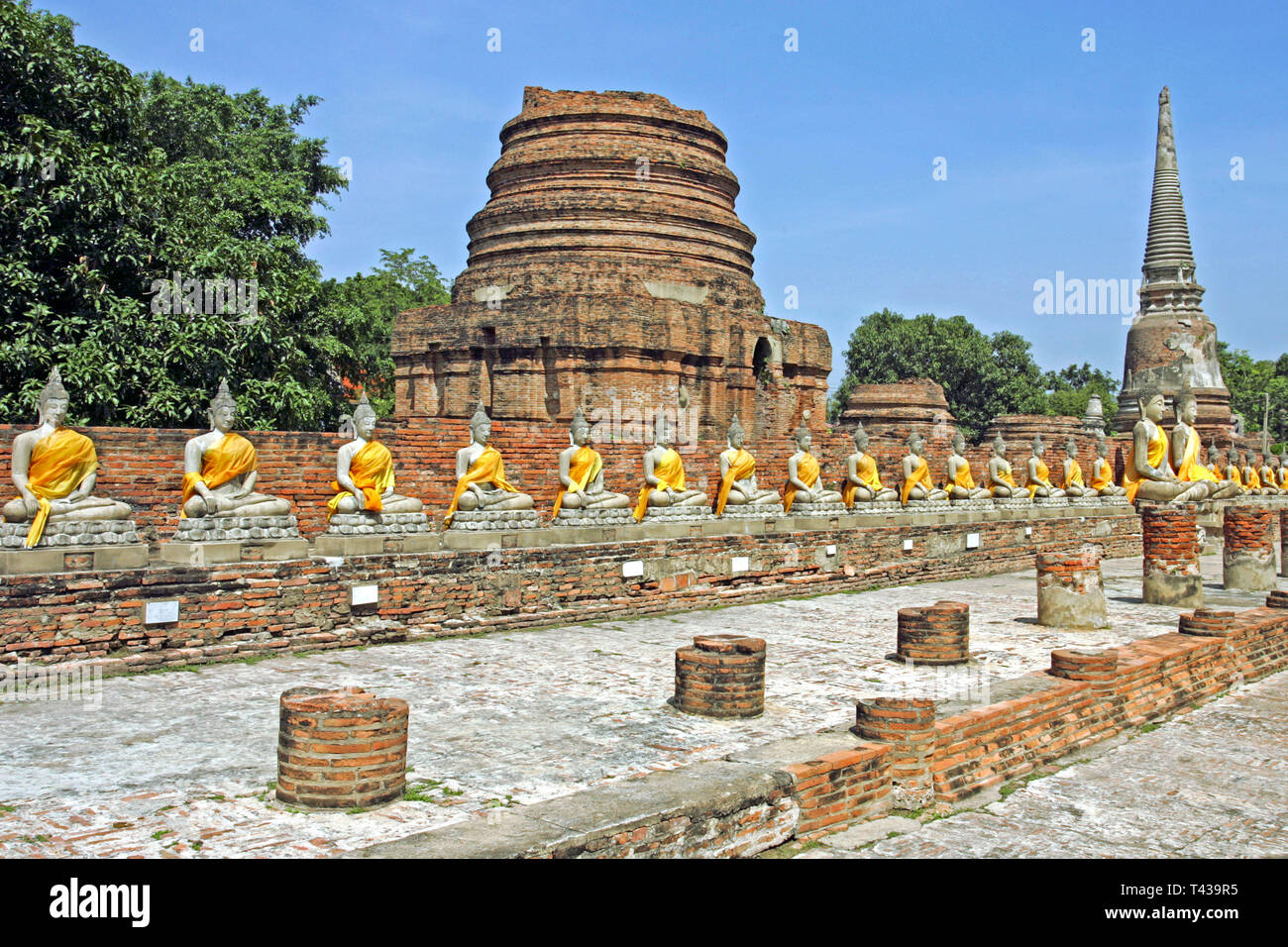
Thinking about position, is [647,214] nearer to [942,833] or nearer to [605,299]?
[605,299]

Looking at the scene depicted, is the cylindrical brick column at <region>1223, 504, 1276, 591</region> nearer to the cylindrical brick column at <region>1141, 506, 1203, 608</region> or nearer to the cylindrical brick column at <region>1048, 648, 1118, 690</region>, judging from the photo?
the cylindrical brick column at <region>1141, 506, 1203, 608</region>

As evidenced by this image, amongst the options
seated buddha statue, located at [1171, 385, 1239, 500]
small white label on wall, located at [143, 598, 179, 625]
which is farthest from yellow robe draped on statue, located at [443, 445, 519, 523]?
seated buddha statue, located at [1171, 385, 1239, 500]

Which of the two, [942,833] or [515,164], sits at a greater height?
[515,164]

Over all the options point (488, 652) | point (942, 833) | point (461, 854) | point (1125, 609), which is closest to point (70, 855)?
point (461, 854)

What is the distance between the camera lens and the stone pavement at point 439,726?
4.17 m

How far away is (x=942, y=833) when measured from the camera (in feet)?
16.3

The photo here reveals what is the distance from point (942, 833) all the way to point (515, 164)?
16.6 m

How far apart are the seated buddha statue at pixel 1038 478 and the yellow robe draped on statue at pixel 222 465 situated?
13.5 m

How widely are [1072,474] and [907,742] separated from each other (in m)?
15.1

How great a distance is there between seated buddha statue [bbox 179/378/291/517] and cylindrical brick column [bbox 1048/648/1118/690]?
576 cm

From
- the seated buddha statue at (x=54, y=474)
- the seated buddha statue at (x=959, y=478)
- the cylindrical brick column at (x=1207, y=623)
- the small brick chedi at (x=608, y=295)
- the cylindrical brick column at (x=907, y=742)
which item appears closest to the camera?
the cylindrical brick column at (x=907, y=742)

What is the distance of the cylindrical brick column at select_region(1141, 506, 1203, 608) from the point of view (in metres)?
11.4

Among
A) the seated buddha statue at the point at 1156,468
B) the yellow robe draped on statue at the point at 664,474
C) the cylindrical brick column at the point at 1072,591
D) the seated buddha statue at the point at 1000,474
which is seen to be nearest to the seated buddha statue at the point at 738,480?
the yellow robe draped on statue at the point at 664,474

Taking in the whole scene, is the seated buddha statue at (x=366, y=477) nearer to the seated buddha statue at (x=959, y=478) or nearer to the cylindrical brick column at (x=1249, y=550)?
the seated buddha statue at (x=959, y=478)
